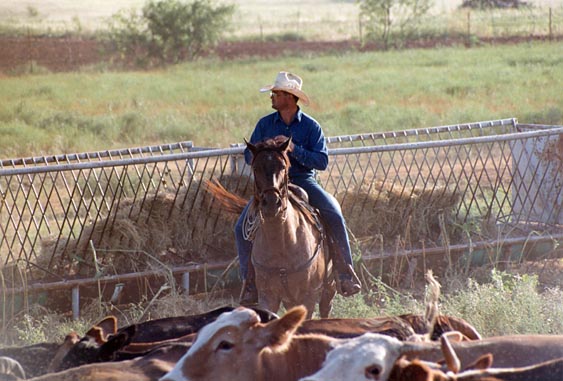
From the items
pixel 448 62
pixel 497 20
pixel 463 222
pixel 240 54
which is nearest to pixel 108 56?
pixel 240 54

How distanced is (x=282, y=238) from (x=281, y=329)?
93.9 inches

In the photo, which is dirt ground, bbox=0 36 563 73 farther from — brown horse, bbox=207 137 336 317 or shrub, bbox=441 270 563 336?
shrub, bbox=441 270 563 336

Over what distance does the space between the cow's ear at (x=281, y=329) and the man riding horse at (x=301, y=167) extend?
2605 millimetres

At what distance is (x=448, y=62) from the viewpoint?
34.7 m

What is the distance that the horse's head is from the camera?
23.2 feet

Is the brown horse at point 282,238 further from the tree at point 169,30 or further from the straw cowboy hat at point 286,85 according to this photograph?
the tree at point 169,30

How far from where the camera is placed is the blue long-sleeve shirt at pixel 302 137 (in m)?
7.80

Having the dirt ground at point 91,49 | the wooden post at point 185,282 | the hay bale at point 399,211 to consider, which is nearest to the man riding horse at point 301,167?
the wooden post at point 185,282

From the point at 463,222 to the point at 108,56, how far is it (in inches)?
1190

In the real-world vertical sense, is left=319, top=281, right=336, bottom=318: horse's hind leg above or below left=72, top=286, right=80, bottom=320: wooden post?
above

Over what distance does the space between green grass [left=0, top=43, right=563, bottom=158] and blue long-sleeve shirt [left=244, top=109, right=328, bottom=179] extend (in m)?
11.1

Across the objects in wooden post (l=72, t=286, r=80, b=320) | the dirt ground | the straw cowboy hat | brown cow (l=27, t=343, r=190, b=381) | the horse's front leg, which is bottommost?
the dirt ground

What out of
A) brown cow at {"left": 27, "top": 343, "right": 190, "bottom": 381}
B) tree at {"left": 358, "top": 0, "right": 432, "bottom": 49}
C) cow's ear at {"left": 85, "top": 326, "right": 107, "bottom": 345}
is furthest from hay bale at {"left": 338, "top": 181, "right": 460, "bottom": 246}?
tree at {"left": 358, "top": 0, "right": 432, "bottom": 49}

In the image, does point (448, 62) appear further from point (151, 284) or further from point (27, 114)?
point (151, 284)
